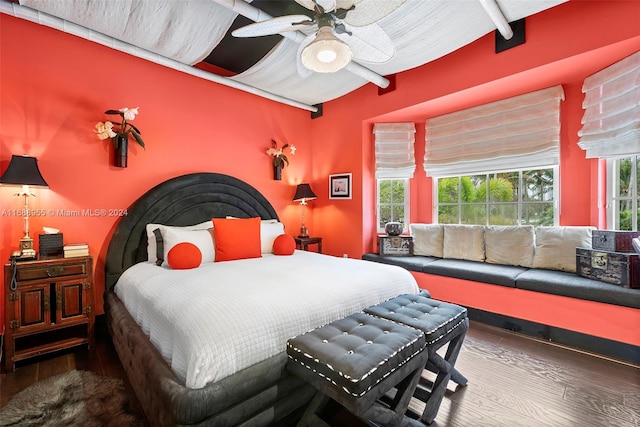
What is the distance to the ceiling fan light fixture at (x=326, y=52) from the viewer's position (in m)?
1.79

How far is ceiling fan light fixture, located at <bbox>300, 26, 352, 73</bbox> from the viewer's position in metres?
1.79

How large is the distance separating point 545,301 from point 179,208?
3.67 m

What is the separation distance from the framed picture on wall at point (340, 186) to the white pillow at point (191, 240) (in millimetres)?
2095

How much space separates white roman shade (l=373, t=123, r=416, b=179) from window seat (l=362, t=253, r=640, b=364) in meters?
1.44

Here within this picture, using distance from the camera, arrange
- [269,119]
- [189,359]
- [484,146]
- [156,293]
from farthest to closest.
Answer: [269,119]
[484,146]
[156,293]
[189,359]

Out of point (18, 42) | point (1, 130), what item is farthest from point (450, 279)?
point (18, 42)

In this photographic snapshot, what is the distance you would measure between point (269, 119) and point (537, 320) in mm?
3866

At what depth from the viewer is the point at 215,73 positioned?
12.1 feet

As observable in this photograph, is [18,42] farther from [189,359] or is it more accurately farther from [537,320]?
[537,320]

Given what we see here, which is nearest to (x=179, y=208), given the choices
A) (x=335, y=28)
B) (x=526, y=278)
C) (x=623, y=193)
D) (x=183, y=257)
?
(x=183, y=257)

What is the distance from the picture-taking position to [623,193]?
2.75 metres

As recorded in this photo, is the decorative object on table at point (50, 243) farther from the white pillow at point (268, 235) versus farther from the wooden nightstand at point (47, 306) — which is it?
the white pillow at point (268, 235)

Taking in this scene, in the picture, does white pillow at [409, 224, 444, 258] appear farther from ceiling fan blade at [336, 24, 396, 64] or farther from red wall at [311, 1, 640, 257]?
ceiling fan blade at [336, 24, 396, 64]

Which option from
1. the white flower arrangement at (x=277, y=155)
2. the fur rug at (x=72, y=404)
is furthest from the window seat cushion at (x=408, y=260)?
the fur rug at (x=72, y=404)
